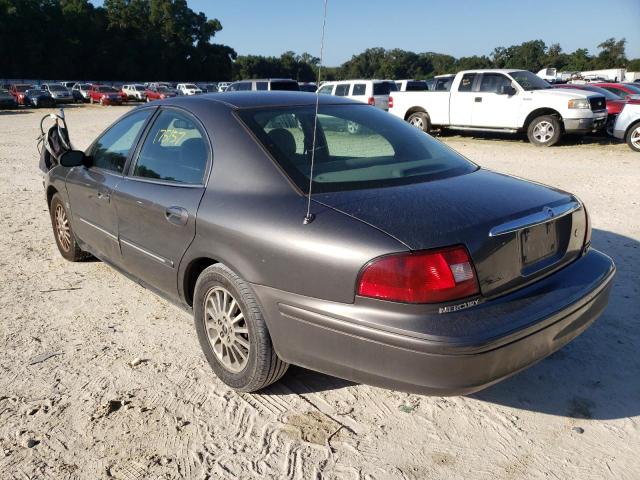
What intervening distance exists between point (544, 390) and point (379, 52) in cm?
8900

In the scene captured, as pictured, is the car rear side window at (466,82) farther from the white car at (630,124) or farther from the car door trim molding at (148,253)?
the car door trim molding at (148,253)

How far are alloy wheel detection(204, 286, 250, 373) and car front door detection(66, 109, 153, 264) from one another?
1.19 meters

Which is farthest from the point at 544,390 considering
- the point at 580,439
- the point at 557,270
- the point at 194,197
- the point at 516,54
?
the point at 516,54

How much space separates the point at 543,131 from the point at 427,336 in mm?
12792

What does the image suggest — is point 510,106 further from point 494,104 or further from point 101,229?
point 101,229

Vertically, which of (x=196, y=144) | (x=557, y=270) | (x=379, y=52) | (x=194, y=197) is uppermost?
(x=379, y=52)

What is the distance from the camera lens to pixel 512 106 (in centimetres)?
1361

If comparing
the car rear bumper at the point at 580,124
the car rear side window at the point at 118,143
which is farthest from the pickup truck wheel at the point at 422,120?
the car rear side window at the point at 118,143

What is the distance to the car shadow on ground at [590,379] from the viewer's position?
2.75m

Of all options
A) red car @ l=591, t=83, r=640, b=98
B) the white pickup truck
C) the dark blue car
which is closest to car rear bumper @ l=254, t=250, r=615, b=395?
the white pickup truck

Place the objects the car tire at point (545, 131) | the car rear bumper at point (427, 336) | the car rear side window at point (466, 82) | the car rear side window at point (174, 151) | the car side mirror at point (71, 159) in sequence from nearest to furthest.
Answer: the car rear bumper at point (427, 336) → the car rear side window at point (174, 151) → the car side mirror at point (71, 159) → the car tire at point (545, 131) → the car rear side window at point (466, 82)

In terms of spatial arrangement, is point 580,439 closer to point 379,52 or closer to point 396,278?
point 396,278

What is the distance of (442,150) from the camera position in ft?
11.1

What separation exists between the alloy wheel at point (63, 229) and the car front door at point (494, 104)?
11736 millimetres
